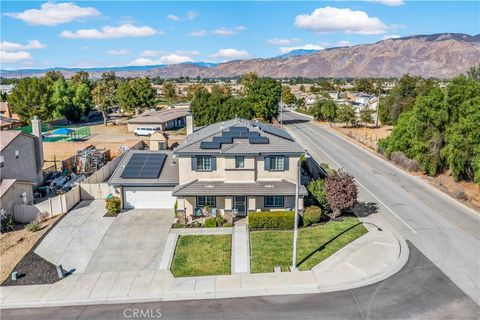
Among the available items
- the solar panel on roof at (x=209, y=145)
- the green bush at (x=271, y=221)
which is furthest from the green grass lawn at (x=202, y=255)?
the solar panel on roof at (x=209, y=145)

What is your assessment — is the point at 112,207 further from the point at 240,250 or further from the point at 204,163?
the point at 240,250

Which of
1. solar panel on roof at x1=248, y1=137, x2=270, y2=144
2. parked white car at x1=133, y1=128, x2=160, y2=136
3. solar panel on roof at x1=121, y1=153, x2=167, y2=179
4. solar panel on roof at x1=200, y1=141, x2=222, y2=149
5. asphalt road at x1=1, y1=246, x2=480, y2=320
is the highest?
solar panel on roof at x1=248, y1=137, x2=270, y2=144

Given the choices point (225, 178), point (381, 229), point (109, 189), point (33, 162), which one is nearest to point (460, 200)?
point (381, 229)

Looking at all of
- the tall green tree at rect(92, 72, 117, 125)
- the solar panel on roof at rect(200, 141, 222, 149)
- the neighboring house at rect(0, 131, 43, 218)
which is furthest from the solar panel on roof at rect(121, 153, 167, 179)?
the tall green tree at rect(92, 72, 117, 125)

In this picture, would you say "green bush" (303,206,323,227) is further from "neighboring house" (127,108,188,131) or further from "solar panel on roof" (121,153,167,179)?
"neighboring house" (127,108,188,131)

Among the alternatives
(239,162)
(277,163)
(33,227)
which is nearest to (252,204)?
(239,162)

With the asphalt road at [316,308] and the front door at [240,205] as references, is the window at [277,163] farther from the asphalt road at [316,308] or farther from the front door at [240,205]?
the asphalt road at [316,308]

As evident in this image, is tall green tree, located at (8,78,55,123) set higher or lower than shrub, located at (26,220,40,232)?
higher
